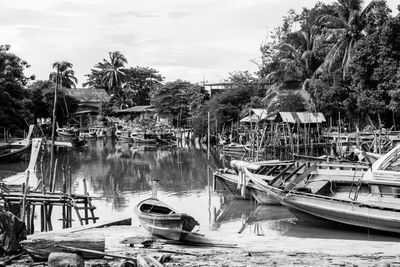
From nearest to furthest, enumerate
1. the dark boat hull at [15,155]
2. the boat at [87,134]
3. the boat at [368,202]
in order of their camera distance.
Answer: the boat at [368,202] < the dark boat hull at [15,155] < the boat at [87,134]

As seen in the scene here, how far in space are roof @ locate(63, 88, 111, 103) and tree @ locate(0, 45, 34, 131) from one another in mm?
27703

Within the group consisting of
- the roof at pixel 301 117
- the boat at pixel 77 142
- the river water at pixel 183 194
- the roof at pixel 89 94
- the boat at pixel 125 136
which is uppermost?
the roof at pixel 89 94

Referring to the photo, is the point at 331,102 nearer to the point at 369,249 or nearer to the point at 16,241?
the point at 369,249

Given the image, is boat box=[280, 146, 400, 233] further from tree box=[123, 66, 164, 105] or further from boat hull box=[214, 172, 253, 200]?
tree box=[123, 66, 164, 105]

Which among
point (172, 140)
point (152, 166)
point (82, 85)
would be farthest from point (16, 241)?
point (82, 85)

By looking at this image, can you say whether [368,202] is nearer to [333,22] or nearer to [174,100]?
[333,22]

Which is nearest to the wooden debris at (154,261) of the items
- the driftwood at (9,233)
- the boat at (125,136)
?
the driftwood at (9,233)

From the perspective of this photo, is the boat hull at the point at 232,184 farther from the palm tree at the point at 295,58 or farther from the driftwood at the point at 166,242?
the palm tree at the point at 295,58

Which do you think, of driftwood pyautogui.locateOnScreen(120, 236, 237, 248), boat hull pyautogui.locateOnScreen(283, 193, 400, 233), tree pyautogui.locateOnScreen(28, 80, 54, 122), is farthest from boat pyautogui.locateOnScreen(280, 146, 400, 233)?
tree pyautogui.locateOnScreen(28, 80, 54, 122)

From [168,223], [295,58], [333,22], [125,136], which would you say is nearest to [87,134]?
[125,136]

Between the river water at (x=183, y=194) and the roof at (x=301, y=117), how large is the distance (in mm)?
5980

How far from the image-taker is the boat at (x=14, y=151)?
107 feet

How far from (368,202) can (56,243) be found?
8049mm

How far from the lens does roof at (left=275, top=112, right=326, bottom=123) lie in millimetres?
38341
